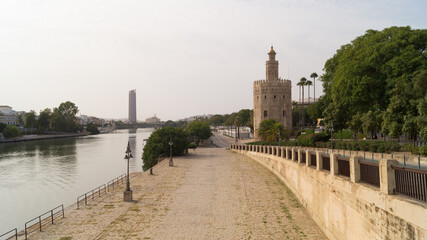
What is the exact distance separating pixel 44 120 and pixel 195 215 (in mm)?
135946

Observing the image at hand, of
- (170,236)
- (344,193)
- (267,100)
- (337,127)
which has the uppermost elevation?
(267,100)

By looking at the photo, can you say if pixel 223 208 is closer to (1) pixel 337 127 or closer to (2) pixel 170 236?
(2) pixel 170 236

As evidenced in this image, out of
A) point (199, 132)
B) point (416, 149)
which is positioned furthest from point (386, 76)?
point (199, 132)

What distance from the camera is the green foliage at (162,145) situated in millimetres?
47344

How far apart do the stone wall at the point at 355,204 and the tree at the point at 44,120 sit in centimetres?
13638

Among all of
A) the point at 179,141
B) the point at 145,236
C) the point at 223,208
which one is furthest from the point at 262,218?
the point at 179,141

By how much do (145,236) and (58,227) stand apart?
16.6 ft

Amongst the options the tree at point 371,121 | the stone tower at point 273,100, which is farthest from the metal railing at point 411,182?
the stone tower at point 273,100

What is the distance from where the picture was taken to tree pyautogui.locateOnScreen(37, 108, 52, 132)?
426 feet

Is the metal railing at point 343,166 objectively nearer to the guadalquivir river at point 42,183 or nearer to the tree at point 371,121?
the tree at point 371,121

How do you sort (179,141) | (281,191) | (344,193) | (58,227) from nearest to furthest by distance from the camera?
(344,193) < (58,227) < (281,191) < (179,141)

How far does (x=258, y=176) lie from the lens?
1131 inches

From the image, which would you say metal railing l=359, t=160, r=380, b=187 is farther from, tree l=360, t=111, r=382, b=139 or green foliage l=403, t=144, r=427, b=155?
tree l=360, t=111, r=382, b=139

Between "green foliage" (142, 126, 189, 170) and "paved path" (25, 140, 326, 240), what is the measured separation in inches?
853
